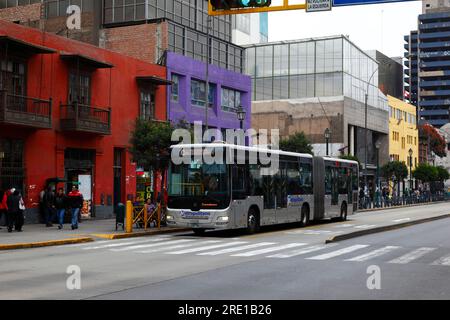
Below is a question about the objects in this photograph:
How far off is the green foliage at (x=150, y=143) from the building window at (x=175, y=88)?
11.6 m

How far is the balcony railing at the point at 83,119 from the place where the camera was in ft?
96.5

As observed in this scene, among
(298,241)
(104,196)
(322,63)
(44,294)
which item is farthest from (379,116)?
(44,294)

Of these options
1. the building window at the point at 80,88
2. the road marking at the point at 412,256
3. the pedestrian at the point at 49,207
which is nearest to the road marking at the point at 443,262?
the road marking at the point at 412,256

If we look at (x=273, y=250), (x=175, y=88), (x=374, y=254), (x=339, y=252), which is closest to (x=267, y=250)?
(x=273, y=250)

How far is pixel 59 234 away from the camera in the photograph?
2291 centimetres

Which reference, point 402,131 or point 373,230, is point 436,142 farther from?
point 373,230

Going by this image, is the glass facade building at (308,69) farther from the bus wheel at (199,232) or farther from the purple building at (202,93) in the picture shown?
the bus wheel at (199,232)

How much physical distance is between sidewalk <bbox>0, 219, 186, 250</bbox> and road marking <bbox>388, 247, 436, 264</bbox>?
10.7 m

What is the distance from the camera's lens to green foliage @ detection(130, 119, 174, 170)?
2670 centimetres

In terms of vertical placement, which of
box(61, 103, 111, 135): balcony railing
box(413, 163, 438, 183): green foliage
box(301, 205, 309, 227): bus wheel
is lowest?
box(301, 205, 309, 227): bus wheel

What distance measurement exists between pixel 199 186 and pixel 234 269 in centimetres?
912

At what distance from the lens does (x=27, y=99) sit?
90.4 feet

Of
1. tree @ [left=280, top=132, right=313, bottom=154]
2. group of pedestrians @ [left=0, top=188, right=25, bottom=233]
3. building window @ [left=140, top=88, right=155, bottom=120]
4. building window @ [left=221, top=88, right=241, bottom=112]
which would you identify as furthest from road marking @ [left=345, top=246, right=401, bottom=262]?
tree @ [left=280, top=132, right=313, bottom=154]

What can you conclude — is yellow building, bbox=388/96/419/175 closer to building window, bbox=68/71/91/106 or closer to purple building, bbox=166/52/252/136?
purple building, bbox=166/52/252/136
